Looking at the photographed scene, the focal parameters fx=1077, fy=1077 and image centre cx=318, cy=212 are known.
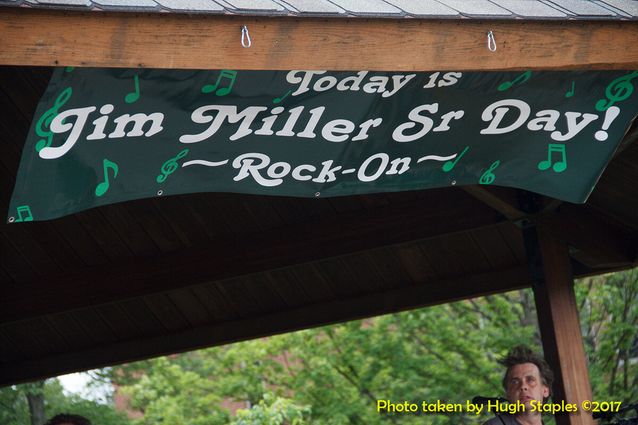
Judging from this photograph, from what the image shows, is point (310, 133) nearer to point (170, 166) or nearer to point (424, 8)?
point (170, 166)

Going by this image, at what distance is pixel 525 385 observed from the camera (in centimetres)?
642

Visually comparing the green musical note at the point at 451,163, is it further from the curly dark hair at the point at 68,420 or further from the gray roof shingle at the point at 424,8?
the curly dark hair at the point at 68,420

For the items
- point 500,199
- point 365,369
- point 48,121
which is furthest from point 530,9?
point 365,369

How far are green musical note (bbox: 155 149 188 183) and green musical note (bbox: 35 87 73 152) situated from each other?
0.60 metres

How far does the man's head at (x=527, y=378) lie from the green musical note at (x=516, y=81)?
6.11 feet

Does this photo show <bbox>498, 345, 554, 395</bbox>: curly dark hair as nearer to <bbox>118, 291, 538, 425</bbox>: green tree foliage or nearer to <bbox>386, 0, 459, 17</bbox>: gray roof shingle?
<bbox>386, 0, 459, 17</bbox>: gray roof shingle

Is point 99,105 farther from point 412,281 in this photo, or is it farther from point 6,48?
point 412,281

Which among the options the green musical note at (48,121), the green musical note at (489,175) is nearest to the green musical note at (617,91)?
the green musical note at (489,175)

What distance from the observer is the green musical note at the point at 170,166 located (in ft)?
16.4

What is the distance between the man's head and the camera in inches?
252

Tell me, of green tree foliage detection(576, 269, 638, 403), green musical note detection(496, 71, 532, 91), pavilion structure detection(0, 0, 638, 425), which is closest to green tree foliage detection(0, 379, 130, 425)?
pavilion structure detection(0, 0, 638, 425)

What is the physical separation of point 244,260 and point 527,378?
274 cm

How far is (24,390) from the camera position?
50.7ft

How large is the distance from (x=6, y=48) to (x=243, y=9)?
0.99m
